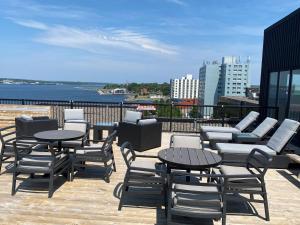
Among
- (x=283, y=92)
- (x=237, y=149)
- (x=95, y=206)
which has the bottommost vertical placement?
(x=95, y=206)

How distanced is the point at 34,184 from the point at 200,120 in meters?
6.77

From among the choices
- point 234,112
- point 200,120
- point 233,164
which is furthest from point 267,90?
point 233,164

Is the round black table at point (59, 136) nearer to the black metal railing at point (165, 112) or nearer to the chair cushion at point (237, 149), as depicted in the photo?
the chair cushion at point (237, 149)

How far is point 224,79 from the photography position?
224 ft

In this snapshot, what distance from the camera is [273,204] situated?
3.75 metres

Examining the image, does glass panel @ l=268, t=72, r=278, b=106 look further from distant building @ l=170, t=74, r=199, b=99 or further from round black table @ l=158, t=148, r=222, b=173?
distant building @ l=170, t=74, r=199, b=99

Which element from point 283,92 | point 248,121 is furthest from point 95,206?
point 283,92

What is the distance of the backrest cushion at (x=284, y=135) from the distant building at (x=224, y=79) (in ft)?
204

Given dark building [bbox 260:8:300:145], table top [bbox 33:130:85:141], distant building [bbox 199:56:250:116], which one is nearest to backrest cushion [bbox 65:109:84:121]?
table top [bbox 33:130:85:141]

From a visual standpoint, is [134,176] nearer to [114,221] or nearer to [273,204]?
[114,221]

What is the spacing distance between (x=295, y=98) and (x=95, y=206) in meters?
6.37

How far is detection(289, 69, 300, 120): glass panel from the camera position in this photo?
7.27 meters

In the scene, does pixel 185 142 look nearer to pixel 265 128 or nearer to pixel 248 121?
pixel 265 128

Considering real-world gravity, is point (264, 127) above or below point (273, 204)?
above
